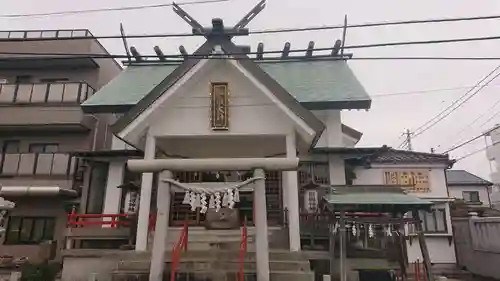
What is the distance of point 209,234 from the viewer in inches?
488

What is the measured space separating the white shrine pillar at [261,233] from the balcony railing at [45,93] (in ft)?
48.9

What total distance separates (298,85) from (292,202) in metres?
7.33

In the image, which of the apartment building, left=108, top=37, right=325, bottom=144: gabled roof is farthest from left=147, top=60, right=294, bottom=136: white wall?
the apartment building

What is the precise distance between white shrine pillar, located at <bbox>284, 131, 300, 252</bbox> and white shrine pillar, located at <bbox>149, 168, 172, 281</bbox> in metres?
3.72

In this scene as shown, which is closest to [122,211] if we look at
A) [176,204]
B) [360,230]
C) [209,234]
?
[176,204]

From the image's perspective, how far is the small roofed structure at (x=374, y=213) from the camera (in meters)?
10.6

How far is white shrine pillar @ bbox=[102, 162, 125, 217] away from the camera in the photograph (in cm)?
1538

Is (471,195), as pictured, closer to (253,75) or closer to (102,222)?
(253,75)

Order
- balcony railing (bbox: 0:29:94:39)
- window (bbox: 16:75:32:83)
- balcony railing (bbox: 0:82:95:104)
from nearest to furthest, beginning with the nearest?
balcony railing (bbox: 0:82:95:104) → window (bbox: 16:75:32:83) → balcony railing (bbox: 0:29:94:39)

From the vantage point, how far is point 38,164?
1925 centimetres

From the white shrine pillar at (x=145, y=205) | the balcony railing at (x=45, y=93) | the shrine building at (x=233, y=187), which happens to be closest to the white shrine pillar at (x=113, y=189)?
the shrine building at (x=233, y=187)

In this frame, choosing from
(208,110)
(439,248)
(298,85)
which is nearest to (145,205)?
(208,110)

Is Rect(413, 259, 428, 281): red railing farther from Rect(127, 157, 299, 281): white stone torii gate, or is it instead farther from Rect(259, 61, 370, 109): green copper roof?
Rect(259, 61, 370, 109): green copper roof

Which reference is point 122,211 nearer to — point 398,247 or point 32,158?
point 32,158
